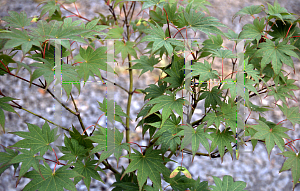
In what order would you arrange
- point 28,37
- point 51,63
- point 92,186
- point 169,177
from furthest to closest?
point 92,186 < point 169,177 < point 51,63 < point 28,37

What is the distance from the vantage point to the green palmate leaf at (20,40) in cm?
71

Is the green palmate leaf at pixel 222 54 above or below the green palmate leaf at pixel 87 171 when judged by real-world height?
above

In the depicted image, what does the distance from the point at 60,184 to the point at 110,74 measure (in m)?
0.37

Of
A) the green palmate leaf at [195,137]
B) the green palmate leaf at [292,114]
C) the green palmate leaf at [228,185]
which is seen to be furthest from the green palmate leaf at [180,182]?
the green palmate leaf at [292,114]

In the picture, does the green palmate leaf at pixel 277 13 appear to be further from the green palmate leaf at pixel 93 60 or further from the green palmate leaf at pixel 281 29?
the green palmate leaf at pixel 93 60

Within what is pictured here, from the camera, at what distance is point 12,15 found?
0.92 m

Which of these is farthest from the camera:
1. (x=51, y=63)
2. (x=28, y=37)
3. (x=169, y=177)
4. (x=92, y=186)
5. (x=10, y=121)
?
(x=10, y=121)

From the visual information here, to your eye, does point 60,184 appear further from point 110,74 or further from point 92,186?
point 92,186

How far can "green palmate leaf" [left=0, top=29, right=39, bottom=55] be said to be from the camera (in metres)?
0.71

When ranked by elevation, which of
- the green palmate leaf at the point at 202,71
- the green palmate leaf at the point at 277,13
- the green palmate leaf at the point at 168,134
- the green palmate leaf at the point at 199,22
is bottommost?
the green palmate leaf at the point at 168,134

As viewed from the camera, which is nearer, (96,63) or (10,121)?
(96,63)

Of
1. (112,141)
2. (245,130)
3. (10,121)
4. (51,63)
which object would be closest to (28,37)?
(51,63)

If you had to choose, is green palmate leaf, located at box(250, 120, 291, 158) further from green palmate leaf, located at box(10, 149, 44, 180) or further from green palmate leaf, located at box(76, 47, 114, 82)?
green palmate leaf, located at box(10, 149, 44, 180)

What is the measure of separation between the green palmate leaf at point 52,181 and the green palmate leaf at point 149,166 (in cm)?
18
